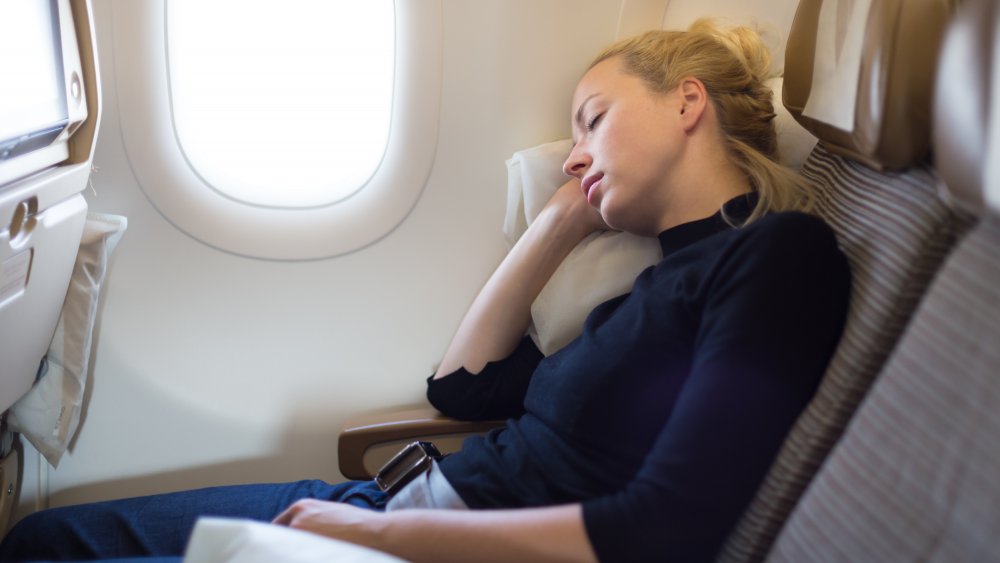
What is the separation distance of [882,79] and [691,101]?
448 mm

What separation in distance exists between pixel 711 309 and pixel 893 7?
0.47 m

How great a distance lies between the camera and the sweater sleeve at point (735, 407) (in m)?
0.93

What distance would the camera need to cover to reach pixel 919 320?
0.83 m

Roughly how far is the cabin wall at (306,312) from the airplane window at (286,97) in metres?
0.16

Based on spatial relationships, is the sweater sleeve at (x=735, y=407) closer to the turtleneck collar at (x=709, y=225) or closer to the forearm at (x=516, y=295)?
the turtleneck collar at (x=709, y=225)

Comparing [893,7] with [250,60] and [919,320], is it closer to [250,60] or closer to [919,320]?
[919,320]

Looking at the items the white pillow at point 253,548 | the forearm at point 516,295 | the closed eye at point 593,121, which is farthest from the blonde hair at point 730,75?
the white pillow at point 253,548

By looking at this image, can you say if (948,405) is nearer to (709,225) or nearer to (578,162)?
(709,225)

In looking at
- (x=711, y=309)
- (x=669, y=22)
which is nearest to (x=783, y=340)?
(x=711, y=309)

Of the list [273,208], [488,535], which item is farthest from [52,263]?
[488,535]

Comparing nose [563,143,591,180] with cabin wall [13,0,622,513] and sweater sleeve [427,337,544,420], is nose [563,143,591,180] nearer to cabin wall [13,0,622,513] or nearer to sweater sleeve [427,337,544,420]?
cabin wall [13,0,622,513]

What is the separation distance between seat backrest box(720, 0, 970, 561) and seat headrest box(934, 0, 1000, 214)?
13 cm

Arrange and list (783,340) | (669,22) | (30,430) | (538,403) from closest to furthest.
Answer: (783,340)
(538,403)
(30,430)
(669,22)

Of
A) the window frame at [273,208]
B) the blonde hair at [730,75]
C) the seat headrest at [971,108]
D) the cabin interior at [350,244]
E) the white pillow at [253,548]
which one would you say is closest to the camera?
the seat headrest at [971,108]
